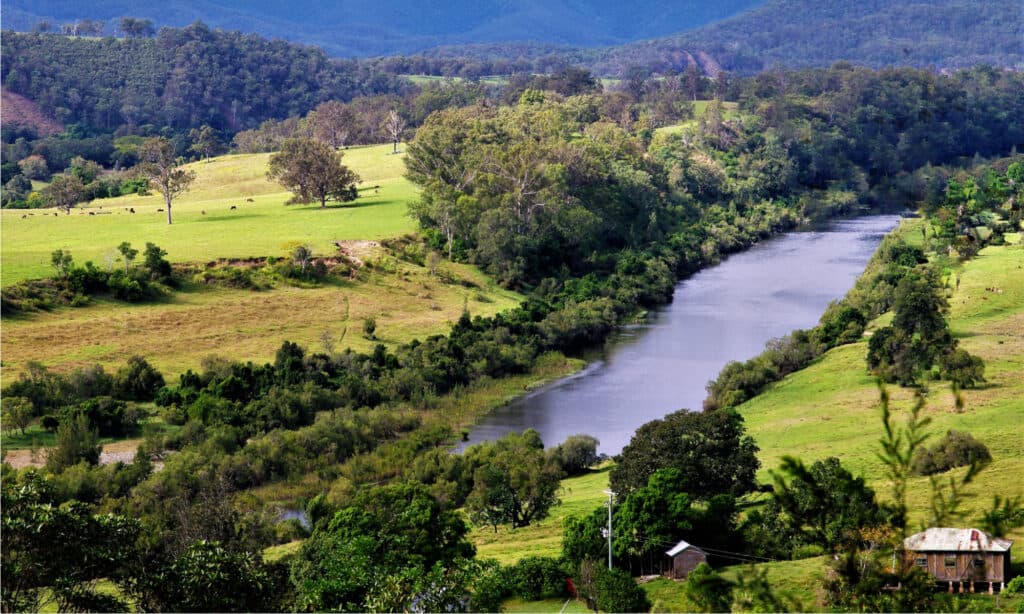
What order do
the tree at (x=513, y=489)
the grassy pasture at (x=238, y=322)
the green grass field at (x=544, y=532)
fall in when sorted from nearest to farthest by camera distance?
the green grass field at (x=544, y=532), the tree at (x=513, y=489), the grassy pasture at (x=238, y=322)

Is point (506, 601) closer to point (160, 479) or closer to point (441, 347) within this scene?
point (160, 479)

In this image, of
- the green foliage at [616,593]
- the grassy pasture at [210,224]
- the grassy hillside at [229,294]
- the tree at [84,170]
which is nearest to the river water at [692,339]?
the grassy hillside at [229,294]

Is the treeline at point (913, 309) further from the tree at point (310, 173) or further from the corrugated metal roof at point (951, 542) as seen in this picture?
the tree at point (310, 173)

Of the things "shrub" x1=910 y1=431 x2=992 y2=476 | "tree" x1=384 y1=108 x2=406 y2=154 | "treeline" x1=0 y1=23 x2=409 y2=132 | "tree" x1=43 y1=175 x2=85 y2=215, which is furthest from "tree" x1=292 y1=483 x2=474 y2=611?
"treeline" x1=0 y1=23 x2=409 y2=132

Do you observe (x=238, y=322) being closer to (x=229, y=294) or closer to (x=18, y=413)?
(x=229, y=294)

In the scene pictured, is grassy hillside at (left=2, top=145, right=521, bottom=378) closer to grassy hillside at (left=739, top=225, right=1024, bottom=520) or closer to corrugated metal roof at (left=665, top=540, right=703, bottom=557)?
grassy hillside at (left=739, top=225, right=1024, bottom=520)

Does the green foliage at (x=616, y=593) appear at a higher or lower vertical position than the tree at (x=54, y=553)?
lower

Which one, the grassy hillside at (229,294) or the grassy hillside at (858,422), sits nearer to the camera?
the grassy hillside at (858,422)
